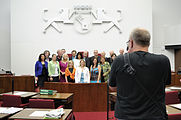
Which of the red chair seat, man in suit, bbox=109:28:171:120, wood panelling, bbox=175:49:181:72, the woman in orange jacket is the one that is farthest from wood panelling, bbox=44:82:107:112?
wood panelling, bbox=175:49:181:72

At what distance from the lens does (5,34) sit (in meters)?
11.6

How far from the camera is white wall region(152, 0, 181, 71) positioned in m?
12.0

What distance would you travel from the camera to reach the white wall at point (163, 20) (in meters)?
12.0

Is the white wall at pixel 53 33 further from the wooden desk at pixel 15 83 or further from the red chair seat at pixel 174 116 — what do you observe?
the red chair seat at pixel 174 116

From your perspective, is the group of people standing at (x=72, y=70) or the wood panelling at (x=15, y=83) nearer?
the group of people standing at (x=72, y=70)

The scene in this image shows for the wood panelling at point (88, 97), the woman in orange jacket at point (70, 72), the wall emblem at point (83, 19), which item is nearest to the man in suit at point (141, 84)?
the wood panelling at point (88, 97)

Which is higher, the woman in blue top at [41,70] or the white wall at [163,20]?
the white wall at [163,20]

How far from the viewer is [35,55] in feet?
35.0

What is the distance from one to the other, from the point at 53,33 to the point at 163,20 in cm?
719

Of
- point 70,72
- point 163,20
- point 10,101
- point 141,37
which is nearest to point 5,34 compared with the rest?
point 70,72

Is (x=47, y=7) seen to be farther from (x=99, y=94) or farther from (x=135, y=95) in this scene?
(x=135, y=95)

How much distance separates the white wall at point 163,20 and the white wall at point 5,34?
9.34 m

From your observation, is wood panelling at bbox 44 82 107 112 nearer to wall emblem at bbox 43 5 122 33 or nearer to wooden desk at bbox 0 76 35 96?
wooden desk at bbox 0 76 35 96

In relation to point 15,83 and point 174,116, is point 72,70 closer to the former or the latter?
point 15,83
